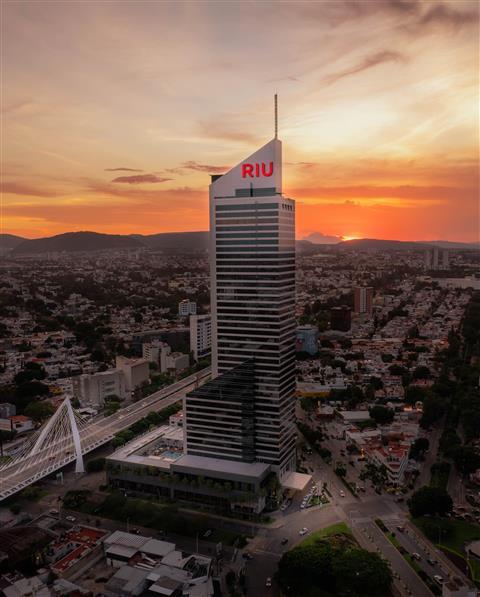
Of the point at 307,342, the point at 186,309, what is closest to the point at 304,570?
the point at 307,342

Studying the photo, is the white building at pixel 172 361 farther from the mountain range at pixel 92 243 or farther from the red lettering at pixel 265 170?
the mountain range at pixel 92 243

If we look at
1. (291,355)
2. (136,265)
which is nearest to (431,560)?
(291,355)

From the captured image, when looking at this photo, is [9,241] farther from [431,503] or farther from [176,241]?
[431,503]

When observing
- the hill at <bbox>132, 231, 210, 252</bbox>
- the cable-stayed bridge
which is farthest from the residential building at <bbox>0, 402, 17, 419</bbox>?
the hill at <bbox>132, 231, 210, 252</bbox>

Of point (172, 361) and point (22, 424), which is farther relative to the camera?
point (172, 361)

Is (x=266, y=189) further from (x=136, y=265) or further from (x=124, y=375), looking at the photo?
(x=136, y=265)

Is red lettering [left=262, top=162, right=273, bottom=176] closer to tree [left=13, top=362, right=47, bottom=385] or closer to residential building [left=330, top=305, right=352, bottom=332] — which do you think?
tree [left=13, top=362, right=47, bottom=385]
